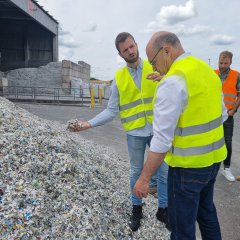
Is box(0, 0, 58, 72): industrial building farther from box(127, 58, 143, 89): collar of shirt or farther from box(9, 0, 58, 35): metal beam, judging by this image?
box(127, 58, 143, 89): collar of shirt

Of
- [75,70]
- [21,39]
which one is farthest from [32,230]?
[21,39]

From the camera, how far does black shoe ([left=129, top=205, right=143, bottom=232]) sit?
11.5 ft

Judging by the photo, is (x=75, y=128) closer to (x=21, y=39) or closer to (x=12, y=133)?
(x=12, y=133)

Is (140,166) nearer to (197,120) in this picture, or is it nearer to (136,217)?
(136,217)

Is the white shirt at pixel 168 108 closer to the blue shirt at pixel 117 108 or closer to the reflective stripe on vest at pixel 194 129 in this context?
the reflective stripe on vest at pixel 194 129

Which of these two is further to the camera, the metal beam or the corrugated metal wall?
the corrugated metal wall

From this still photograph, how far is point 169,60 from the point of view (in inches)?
98.1

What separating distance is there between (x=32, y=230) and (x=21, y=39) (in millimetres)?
36184

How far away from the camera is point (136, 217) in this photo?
359 cm

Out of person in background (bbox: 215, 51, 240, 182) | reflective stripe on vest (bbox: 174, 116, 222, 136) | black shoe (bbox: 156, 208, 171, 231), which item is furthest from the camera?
person in background (bbox: 215, 51, 240, 182)

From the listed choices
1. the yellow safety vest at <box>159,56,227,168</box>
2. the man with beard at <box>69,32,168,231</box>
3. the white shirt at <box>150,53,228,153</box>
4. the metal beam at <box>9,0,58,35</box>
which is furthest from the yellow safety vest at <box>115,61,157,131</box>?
the metal beam at <box>9,0,58,35</box>

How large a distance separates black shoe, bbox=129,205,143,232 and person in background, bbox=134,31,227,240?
905 millimetres

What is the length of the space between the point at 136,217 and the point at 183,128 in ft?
5.25

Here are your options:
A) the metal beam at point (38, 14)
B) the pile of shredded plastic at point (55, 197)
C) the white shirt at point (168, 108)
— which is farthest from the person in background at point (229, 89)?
the metal beam at point (38, 14)
